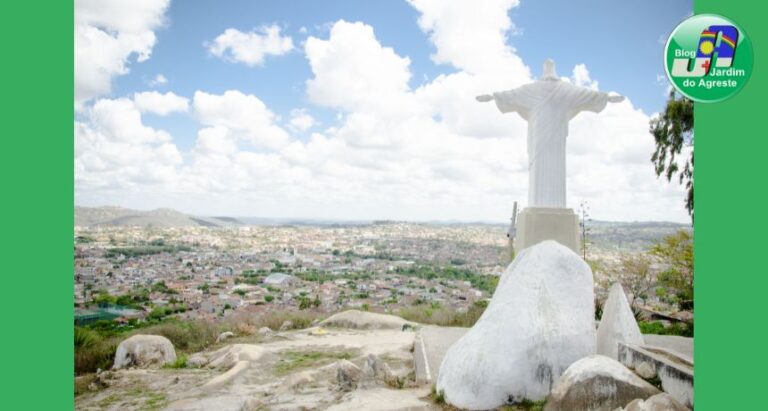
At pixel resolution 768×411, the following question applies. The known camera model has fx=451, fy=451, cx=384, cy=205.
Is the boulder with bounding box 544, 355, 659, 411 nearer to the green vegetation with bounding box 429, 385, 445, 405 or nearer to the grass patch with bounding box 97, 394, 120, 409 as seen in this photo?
the green vegetation with bounding box 429, 385, 445, 405

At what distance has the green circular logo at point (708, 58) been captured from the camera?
16.7ft

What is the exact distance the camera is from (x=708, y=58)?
5.28 metres

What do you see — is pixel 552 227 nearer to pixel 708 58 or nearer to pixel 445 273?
pixel 708 58

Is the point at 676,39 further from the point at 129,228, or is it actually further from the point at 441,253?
the point at 441,253

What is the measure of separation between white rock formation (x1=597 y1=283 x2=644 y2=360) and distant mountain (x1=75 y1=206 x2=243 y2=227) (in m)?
11.6

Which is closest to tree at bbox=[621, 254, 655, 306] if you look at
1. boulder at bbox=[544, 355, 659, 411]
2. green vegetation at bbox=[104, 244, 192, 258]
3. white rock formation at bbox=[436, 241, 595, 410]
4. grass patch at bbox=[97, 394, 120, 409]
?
white rock formation at bbox=[436, 241, 595, 410]

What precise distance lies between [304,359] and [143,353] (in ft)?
10.4

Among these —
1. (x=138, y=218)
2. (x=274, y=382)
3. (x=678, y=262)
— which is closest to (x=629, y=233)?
(x=678, y=262)

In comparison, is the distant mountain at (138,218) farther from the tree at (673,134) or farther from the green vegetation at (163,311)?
the tree at (673,134)

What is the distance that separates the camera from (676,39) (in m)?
5.36

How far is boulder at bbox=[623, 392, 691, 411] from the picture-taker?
4.14 meters

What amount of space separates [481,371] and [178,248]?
13.8m

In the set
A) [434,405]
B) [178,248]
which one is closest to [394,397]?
[434,405]

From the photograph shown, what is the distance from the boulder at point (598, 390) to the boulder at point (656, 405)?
26cm
